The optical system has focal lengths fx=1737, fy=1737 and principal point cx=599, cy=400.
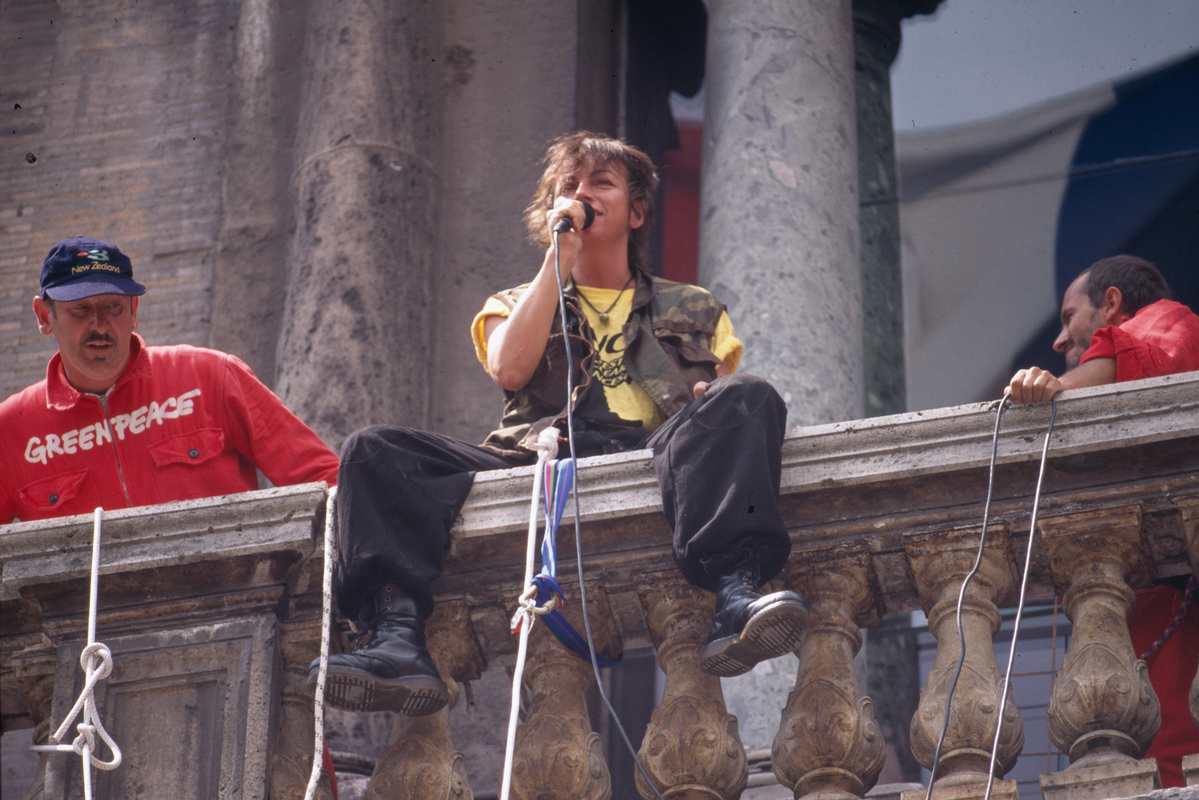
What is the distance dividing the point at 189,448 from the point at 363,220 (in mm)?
2705

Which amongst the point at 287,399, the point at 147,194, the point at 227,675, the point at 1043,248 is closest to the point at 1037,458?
the point at 227,675

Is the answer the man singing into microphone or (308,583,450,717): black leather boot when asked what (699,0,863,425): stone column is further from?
(308,583,450,717): black leather boot

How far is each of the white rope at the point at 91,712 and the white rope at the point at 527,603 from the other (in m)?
0.85

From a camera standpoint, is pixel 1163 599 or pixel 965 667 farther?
pixel 1163 599

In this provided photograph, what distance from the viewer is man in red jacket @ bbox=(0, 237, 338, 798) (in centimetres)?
461

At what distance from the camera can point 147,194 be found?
25.5ft

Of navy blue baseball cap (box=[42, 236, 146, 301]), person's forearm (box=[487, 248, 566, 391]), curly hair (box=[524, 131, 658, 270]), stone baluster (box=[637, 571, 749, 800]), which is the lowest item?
stone baluster (box=[637, 571, 749, 800])

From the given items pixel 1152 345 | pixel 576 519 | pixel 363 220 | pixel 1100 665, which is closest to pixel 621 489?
pixel 576 519

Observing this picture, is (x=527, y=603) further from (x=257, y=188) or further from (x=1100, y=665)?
(x=257, y=188)

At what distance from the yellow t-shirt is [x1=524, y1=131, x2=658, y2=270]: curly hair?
201mm

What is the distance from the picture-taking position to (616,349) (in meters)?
4.53

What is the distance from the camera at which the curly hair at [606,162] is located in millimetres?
4754

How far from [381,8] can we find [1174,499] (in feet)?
16.1

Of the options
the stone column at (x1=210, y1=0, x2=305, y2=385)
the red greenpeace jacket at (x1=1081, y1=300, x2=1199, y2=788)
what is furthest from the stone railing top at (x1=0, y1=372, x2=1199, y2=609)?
the stone column at (x1=210, y1=0, x2=305, y2=385)
